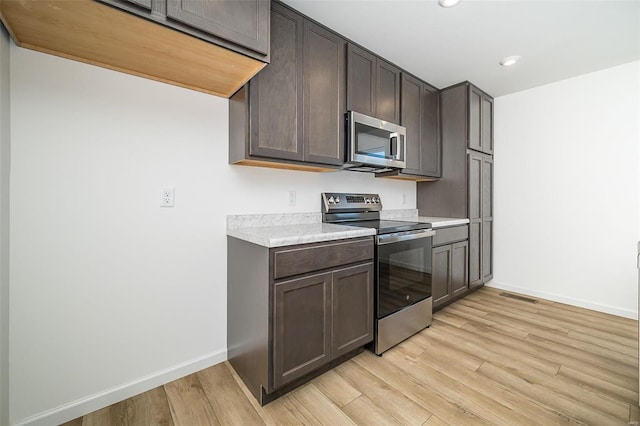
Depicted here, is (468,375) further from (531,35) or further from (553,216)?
(531,35)

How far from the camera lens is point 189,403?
149 cm

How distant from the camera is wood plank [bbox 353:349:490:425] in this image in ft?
4.55

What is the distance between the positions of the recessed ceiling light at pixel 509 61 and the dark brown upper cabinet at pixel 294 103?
1559mm

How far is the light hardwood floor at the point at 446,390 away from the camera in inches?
54.6

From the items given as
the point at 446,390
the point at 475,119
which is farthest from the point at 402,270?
the point at 475,119

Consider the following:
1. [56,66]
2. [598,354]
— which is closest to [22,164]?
[56,66]

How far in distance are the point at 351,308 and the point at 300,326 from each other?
41 cm

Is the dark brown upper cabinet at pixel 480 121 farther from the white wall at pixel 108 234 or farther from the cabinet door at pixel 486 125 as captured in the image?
the white wall at pixel 108 234

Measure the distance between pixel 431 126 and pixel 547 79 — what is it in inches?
51.5

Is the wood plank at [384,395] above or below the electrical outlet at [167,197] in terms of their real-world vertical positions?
below

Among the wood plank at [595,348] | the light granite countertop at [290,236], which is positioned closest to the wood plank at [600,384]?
the wood plank at [595,348]

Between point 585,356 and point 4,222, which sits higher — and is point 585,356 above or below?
below

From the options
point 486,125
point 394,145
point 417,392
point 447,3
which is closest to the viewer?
point 417,392

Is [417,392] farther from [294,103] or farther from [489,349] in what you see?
[294,103]
